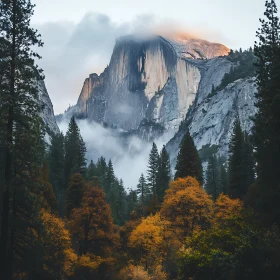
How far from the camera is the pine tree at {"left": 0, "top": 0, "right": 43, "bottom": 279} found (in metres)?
19.6

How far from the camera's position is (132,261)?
141 feet

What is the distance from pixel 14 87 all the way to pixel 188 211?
29284 millimetres

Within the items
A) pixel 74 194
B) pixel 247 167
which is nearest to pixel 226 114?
pixel 247 167

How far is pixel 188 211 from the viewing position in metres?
44.4

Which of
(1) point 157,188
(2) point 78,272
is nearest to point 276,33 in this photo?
(2) point 78,272

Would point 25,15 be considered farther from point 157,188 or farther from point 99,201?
point 157,188

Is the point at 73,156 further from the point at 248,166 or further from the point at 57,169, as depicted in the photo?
the point at 248,166

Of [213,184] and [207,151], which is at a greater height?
[207,151]

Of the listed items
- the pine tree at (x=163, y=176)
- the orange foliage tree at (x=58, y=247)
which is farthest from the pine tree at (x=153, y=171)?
the orange foliage tree at (x=58, y=247)

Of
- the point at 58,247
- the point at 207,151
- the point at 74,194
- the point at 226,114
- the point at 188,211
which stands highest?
the point at 226,114

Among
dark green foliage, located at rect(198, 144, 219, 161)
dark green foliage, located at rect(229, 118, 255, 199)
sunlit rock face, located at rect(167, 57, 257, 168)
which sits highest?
sunlit rock face, located at rect(167, 57, 257, 168)

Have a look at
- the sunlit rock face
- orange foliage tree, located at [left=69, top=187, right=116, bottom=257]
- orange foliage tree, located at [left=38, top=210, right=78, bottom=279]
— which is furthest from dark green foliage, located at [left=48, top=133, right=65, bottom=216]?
the sunlit rock face

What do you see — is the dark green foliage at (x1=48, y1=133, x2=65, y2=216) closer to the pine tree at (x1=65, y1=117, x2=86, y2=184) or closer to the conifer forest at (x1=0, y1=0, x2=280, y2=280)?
the pine tree at (x1=65, y1=117, x2=86, y2=184)

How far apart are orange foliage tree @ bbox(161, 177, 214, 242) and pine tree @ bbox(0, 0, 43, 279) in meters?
25.9
